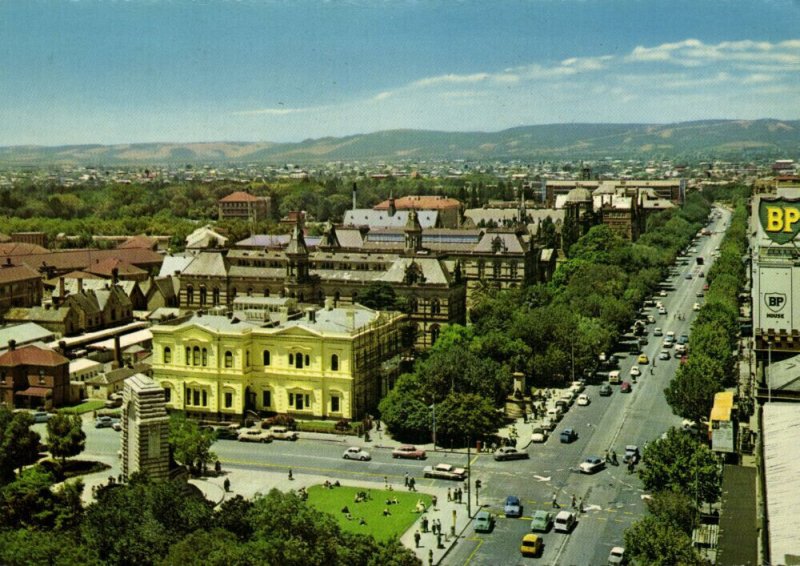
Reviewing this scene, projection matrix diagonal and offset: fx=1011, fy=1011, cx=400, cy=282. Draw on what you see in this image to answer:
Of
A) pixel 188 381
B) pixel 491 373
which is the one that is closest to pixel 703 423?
pixel 491 373

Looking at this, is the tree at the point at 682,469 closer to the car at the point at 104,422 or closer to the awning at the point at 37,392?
the car at the point at 104,422

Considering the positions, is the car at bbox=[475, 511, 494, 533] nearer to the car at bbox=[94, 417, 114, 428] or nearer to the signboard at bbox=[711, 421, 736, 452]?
the signboard at bbox=[711, 421, 736, 452]

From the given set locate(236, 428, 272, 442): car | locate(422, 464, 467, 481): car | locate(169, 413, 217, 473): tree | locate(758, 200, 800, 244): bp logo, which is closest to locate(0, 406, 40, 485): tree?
locate(169, 413, 217, 473): tree

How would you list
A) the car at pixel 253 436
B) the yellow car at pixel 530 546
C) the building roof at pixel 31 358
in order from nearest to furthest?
the yellow car at pixel 530 546
the car at pixel 253 436
the building roof at pixel 31 358

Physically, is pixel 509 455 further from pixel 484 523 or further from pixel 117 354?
pixel 117 354

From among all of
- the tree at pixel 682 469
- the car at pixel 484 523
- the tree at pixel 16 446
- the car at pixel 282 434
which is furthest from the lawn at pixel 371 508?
the tree at pixel 16 446

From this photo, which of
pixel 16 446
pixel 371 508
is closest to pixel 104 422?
pixel 16 446
